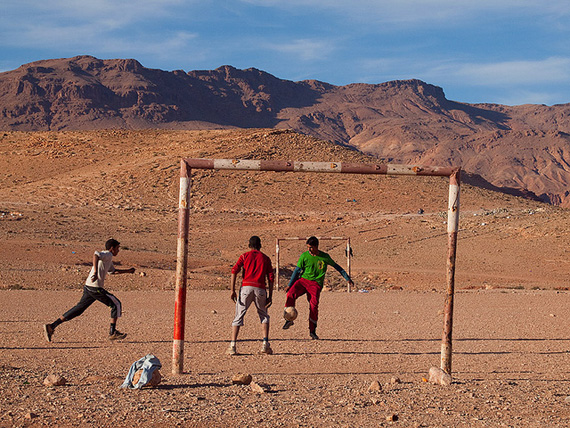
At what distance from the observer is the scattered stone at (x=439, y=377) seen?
25.7ft

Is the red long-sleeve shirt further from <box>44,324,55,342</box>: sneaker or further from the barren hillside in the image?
the barren hillside

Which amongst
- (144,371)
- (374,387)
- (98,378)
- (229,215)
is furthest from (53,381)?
(229,215)

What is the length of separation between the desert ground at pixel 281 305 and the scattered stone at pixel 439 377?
0.63ft

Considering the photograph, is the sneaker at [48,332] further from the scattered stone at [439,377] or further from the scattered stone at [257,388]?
the scattered stone at [439,377]

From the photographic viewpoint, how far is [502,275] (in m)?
30.4

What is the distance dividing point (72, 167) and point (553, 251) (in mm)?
43782

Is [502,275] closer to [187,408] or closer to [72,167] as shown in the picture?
[187,408]

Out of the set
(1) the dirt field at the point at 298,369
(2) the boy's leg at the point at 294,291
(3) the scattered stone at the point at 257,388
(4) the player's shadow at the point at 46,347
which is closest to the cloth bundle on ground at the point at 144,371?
(1) the dirt field at the point at 298,369

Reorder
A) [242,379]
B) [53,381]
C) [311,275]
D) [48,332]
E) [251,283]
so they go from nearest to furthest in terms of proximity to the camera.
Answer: [53,381] < [242,379] < [251,283] < [48,332] < [311,275]

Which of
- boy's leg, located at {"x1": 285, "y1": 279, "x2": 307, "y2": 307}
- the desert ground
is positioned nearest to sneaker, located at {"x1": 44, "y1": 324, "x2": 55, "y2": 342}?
the desert ground

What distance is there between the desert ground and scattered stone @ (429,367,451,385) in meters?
0.19

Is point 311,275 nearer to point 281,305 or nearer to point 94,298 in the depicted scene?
point 94,298

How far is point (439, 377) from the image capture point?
788 centimetres

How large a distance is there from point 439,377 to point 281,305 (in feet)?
32.2
